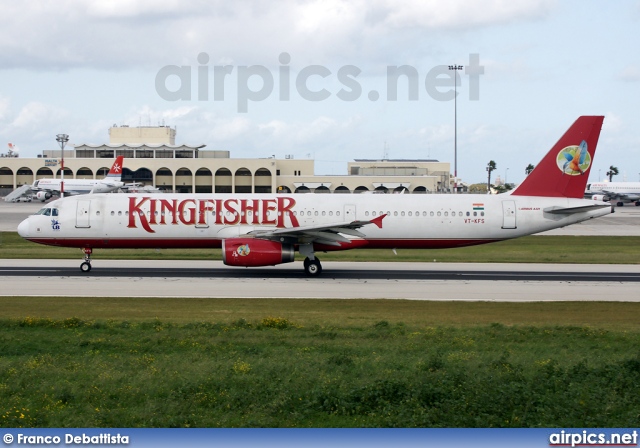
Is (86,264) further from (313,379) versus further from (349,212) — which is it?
(313,379)

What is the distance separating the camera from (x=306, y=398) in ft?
42.1

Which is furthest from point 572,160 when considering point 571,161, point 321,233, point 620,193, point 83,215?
point 620,193

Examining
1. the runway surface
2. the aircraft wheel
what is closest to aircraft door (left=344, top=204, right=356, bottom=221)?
the runway surface

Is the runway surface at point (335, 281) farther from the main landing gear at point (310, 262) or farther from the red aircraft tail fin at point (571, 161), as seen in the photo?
the red aircraft tail fin at point (571, 161)

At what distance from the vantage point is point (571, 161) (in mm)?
36250

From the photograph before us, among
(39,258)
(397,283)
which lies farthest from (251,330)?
(39,258)

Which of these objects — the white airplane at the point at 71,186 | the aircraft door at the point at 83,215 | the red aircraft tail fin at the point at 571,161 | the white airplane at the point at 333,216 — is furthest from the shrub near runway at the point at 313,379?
the white airplane at the point at 71,186

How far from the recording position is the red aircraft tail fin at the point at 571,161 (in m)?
36.3

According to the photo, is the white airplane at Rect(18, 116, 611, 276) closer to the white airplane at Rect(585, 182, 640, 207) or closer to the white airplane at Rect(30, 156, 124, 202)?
the white airplane at Rect(30, 156, 124, 202)

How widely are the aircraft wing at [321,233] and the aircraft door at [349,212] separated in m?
1.04

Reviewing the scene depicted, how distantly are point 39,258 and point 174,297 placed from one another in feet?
56.4

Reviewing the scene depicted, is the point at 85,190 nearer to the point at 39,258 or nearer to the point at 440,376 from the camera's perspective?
the point at 39,258

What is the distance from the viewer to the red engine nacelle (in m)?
32.2

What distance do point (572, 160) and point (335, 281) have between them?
536 inches
